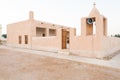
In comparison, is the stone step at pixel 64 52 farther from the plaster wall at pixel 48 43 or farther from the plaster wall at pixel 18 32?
the plaster wall at pixel 18 32

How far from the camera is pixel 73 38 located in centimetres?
1462

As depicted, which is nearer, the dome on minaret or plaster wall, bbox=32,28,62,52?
the dome on minaret

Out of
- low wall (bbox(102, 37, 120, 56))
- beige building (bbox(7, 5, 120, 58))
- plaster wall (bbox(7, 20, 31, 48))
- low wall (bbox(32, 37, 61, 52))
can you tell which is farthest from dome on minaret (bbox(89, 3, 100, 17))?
plaster wall (bbox(7, 20, 31, 48))

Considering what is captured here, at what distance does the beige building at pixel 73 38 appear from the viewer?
12852mm

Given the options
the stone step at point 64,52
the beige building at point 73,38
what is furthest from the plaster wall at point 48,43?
the stone step at point 64,52

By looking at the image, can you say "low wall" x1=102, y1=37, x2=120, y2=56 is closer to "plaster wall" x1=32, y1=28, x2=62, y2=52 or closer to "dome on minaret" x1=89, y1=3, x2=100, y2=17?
"dome on minaret" x1=89, y1=3, x2=100, y2=17

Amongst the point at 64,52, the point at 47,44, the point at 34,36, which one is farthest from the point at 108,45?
the point at 34,36

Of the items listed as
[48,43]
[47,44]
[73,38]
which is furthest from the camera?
[47,44]

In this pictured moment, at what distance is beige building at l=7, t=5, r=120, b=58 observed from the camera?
506 inches

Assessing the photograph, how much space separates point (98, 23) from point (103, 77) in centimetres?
679

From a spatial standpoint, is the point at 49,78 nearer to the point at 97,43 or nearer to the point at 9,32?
the point at 97,43

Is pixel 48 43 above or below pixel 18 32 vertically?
below

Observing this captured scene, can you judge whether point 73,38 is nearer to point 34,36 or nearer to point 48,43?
point 48,43

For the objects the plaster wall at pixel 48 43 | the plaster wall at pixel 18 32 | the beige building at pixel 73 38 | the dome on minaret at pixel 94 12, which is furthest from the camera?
the plaster wall at pixel 18 32
